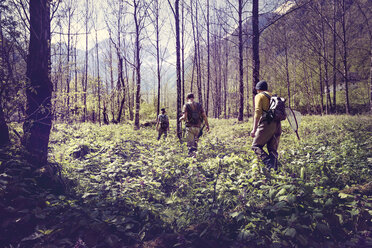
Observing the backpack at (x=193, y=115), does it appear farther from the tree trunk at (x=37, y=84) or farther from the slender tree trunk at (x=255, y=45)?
the tree trunk at (x=37, y=84)

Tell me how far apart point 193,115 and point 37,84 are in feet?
13.7

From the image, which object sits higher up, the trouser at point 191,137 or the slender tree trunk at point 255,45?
the slender tree trunk at point 255,45

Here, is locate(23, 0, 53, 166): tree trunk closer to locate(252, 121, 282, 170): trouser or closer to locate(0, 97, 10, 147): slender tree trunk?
locate(0, 97, 10, 147): slender tree trunk

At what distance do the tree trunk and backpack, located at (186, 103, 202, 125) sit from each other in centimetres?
387

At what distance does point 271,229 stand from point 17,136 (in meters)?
5.03

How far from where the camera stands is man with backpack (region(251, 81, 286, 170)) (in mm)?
4059

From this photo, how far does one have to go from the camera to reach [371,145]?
5.20 m

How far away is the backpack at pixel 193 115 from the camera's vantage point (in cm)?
651

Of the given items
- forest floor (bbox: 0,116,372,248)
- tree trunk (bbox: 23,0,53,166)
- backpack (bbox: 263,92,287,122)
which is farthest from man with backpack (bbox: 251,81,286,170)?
tree trunk (bbox: 23,0,53,166)

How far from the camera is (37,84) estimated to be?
3.97 meters

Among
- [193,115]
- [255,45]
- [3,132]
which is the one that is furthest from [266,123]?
[255,45]

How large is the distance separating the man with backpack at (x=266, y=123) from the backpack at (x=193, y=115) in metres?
2.54

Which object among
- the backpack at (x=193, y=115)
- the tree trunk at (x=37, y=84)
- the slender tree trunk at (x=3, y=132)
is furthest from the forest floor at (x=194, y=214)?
the backpack at (x=193, y=115)

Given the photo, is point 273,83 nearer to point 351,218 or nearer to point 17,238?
point 351,218
